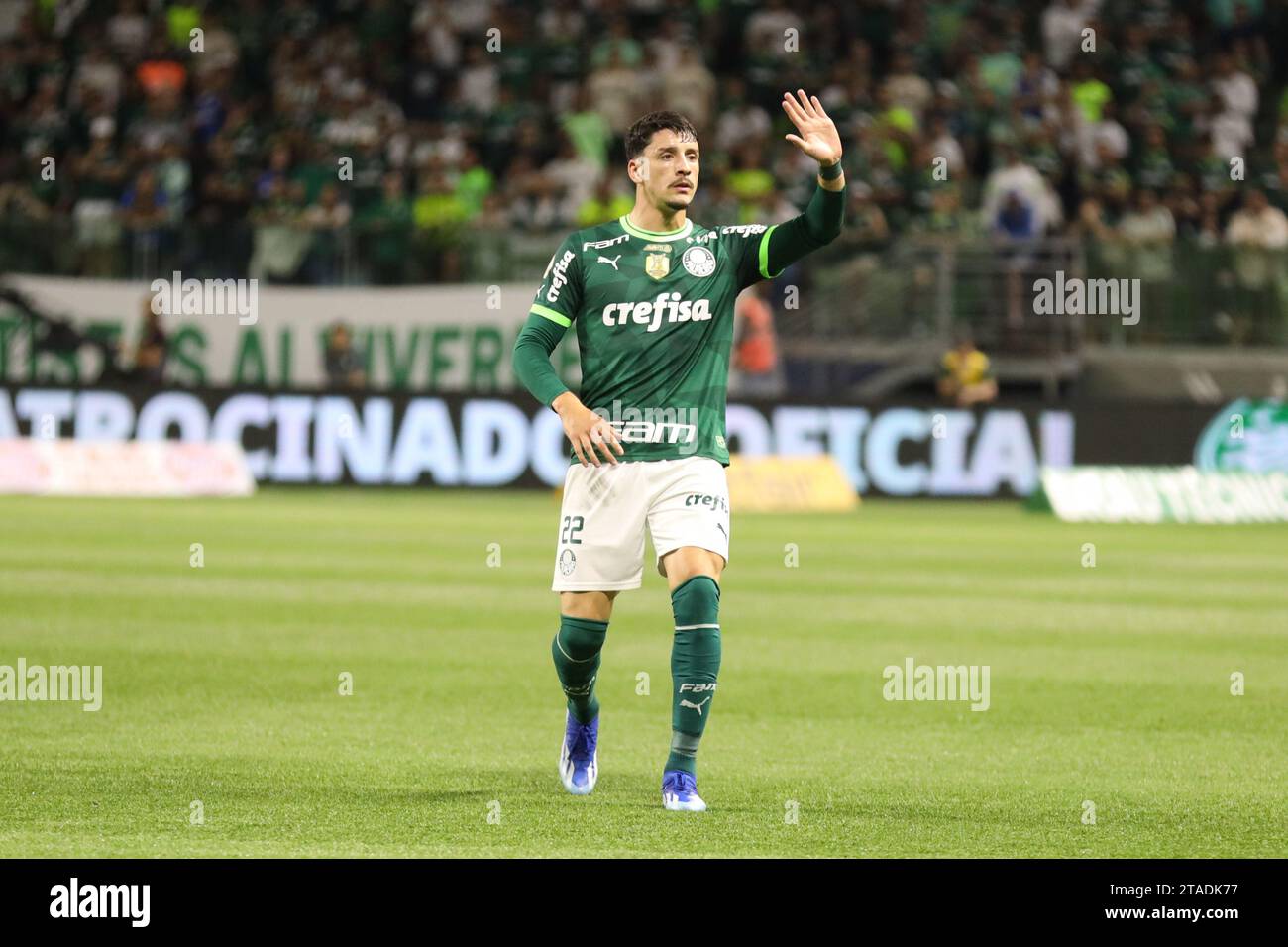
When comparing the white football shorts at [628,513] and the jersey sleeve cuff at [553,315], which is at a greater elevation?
the jersey sleeve cuff at [553,315]

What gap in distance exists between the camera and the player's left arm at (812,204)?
8039mm

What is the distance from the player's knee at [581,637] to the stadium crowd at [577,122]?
19.5m

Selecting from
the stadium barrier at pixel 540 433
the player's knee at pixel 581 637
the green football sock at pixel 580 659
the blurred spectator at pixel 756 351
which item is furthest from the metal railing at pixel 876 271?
the player's knee at pixel 581 637

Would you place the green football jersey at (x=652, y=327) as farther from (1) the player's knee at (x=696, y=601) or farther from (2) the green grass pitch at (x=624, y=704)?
(2) the green grass pitch at (x=624, y=704)

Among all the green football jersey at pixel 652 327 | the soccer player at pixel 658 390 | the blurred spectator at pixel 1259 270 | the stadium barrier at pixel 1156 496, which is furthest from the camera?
the blurred spectator at pixel 1259 270

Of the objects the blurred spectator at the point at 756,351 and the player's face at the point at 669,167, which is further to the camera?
the blurred spectator at the point at 756,351

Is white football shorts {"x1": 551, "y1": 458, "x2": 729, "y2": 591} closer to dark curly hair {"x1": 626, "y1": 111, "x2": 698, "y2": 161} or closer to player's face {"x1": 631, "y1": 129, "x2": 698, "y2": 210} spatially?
player's face {"x1": 631, "y1": 129, "x2": 698, "y2": 210}

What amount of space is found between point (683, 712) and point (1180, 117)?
24367 millimetres

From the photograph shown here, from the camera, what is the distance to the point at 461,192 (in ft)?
98.9

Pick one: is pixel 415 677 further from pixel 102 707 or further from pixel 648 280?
pixel 648 280

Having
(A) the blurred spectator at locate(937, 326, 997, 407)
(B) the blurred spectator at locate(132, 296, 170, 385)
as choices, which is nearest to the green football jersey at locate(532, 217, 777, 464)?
(A) the blurred spectator at locate(937, 326, 997, 407)

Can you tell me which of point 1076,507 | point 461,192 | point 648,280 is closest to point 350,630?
point 648,280
